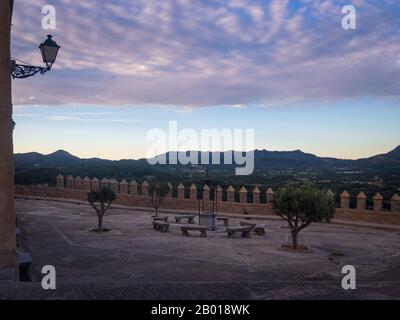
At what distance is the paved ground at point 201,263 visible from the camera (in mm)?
7016

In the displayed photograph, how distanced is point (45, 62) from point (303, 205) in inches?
329

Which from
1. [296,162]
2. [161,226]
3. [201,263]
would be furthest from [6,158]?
[296,162]

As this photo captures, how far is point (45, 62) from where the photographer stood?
9.15 metres

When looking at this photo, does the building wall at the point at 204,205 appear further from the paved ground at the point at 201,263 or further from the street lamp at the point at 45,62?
the street lamp at the point at 45,62

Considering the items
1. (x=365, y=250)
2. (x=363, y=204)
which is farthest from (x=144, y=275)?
(x=363, y=204)

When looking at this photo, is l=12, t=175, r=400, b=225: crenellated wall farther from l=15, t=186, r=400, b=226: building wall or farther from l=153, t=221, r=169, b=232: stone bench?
l=153, t=221, r=169, b=232: stone bench

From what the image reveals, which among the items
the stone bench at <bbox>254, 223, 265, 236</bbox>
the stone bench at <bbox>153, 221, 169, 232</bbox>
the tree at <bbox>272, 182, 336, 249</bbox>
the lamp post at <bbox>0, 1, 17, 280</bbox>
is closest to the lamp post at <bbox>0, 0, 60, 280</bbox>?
the lamp post at <bbox>0, 1, 17, 280</bbox>

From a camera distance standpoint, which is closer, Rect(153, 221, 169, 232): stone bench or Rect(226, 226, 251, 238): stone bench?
Rect(226, 226, 251, 238): stone bench

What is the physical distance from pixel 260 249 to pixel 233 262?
7.76ft

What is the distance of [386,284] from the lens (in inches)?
340

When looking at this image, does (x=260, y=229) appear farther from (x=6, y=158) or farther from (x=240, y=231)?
(x=6, y=158)

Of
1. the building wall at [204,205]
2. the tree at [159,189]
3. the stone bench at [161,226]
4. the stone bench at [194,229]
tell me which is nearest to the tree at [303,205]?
the stone bench at [194,229]

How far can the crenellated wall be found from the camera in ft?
63.9

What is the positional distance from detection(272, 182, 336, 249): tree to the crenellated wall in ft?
8.39
